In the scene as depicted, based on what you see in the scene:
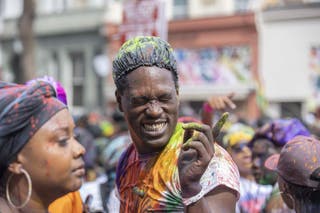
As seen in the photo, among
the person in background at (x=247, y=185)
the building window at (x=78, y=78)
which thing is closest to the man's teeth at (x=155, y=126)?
the person in background at (x=247, y=185)

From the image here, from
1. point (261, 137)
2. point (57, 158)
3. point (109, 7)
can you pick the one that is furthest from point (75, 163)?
point (109, 7)

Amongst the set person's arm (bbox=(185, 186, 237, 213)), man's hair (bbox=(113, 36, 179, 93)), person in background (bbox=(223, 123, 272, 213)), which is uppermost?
man's hair (bbox=(113, 36, 179, 93))

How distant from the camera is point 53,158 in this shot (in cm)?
189

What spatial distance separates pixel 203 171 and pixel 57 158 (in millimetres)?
572

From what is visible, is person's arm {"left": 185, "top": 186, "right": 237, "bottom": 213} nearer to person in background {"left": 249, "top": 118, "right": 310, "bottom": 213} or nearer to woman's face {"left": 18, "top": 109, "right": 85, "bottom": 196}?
woman's face {"left": 18, "top": 109, "right": 85, "bottom": 196}

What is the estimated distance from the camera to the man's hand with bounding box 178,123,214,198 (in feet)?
6.88

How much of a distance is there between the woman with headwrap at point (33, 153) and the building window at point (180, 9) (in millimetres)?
17743

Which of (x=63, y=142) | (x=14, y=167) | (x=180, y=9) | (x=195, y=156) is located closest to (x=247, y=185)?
(x=195, y=156)

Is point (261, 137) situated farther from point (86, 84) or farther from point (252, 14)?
point (86, 84)

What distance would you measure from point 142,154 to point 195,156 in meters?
0.51

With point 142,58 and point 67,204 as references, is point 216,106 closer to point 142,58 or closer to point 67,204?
point 142,58

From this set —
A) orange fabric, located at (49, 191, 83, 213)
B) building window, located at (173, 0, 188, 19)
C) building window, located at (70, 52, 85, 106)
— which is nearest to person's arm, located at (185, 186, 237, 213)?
orange fabric, located at (49, 191, 83, 213)

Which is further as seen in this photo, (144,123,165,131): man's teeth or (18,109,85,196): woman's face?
(144,123,165,131): man's teeth

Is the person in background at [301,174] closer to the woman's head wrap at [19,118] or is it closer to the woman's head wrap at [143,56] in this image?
the woman's head wrap at [143,56]
